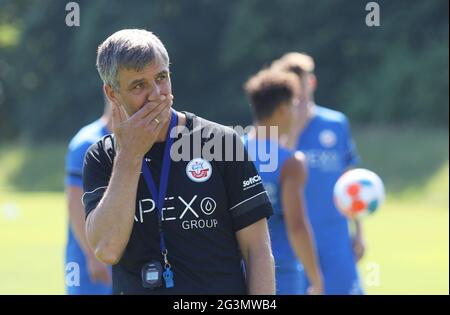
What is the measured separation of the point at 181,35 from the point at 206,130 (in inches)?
1756

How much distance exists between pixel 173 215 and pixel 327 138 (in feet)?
13.1

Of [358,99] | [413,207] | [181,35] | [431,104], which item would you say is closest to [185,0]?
[181,35]

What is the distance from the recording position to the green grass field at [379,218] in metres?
12.9

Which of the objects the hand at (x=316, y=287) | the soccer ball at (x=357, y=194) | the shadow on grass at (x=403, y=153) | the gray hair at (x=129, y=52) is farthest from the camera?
the shadow on grass at (x=403, y=153)

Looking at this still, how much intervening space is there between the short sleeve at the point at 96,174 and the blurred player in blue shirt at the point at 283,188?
2.21 m

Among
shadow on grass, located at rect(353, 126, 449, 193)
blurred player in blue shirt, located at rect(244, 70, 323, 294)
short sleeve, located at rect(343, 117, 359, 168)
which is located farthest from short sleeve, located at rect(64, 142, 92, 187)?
shadow on grass, located at rect(353, 126, 449, 193)

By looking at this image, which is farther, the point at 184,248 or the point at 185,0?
the point at 185,0

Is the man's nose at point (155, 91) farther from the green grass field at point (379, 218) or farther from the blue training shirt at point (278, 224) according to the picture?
the green grass field at point (379, 218)

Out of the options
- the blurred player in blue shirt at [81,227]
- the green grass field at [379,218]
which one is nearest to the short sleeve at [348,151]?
the green grass field at [379,218]

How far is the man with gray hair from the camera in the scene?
3.63 metres

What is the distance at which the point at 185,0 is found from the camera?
48.1 meters
